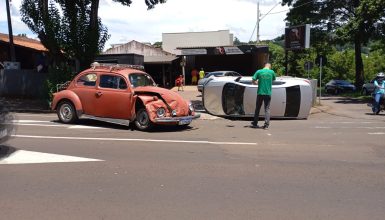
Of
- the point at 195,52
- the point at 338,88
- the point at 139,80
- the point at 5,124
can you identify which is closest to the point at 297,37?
the point at 139,80

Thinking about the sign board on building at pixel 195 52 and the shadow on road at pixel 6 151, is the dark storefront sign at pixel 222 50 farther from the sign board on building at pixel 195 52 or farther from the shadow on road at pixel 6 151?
the shadow on road at pixel 6 151

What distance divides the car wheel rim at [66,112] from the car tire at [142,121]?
2.27 m

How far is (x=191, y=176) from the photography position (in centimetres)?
707

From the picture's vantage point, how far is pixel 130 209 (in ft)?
18.0

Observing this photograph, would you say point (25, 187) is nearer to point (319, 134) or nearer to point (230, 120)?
point (319, 134)

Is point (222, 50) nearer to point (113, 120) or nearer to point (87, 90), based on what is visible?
point (87, 90)

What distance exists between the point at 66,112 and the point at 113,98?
1800mm

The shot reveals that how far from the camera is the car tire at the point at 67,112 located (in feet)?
44.4

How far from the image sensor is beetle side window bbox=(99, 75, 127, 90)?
12789mm

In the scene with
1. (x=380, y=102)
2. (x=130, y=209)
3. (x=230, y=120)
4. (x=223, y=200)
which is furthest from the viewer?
(x=380, y=102)

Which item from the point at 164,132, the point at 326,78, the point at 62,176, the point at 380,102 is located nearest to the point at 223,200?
the point at 62,176

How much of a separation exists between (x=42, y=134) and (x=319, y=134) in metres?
6.78

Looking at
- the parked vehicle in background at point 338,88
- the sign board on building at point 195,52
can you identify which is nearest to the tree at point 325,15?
the parked vehicle in background at point 338,88

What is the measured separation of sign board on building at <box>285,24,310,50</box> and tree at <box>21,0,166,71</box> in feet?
38.3
